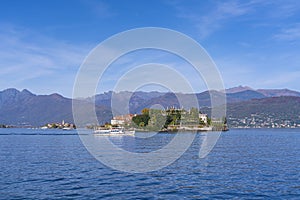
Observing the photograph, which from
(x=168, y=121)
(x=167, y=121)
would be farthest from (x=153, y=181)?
(x=168, y=121)

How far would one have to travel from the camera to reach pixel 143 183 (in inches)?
1158

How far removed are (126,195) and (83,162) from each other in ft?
64.2

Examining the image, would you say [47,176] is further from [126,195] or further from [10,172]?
[126,195]

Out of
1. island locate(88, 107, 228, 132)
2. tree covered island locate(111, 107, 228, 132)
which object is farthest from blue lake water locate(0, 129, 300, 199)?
tree covered island locate(111, 107, 228, 132)

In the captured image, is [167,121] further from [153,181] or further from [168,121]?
[153,181]

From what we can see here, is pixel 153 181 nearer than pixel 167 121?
Yes

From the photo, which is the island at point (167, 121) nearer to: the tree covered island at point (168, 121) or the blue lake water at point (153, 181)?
the tree covered island at point (168, 121)

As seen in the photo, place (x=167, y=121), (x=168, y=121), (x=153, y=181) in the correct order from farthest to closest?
(x=168, y=121)
(x=167, y=121)
(x=153, y=181)

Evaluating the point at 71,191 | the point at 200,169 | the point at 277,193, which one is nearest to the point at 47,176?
the point at 71,191

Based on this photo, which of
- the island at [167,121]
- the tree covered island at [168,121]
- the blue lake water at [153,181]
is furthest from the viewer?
the tree covered island at [168,121]

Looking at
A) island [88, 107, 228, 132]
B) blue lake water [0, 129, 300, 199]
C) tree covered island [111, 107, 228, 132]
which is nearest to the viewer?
blue lake water [0, 129, 300, 199]

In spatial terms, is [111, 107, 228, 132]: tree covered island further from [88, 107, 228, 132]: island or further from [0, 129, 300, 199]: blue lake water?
[0, 129, 300, 199]: blue lake water

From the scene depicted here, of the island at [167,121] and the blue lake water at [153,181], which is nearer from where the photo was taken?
the blue lake water at [153,181]

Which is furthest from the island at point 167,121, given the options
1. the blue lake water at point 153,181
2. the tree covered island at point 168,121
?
the blue lake water at point 153,181
